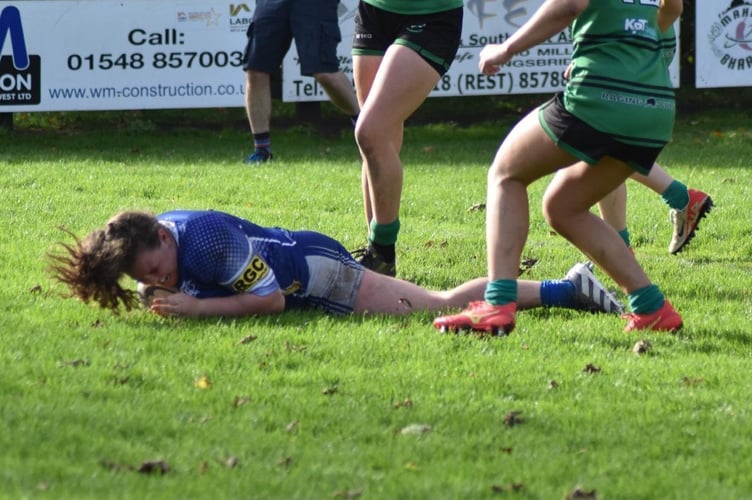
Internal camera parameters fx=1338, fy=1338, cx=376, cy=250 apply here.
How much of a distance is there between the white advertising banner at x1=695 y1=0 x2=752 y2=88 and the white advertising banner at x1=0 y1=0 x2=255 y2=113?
472cm

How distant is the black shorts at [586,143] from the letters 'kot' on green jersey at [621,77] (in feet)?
0.08

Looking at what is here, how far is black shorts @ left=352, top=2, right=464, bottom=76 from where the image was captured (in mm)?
6340

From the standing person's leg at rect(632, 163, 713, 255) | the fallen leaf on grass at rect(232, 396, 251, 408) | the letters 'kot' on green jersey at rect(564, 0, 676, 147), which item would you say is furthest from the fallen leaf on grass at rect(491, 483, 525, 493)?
the standing person's leg at rect(632, 163, 713, 255)

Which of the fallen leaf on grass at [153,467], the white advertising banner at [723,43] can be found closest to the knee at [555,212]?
the fallen leaf on grass at [153,467]

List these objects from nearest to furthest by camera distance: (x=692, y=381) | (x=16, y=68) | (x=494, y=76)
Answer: (x=692, y=381) < (x=16, y=68) < (x=494, y=76)

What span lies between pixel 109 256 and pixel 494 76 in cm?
922

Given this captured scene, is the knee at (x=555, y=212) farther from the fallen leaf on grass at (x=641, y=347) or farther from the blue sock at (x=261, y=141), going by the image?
the blue sock at (x=261, y=141)

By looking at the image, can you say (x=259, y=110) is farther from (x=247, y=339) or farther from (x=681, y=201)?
(x=247, y=339)

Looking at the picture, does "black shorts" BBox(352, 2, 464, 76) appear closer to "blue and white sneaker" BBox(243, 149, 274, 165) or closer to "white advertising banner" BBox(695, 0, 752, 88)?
"blue and white sneaker" BBox(243, 149, 274, 165)

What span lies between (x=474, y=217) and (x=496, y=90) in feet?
17.4

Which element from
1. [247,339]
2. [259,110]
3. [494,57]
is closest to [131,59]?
[259,110]

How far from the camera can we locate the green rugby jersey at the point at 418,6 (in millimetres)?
6406

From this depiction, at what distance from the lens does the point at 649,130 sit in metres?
5.05

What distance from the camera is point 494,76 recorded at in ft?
45.8
